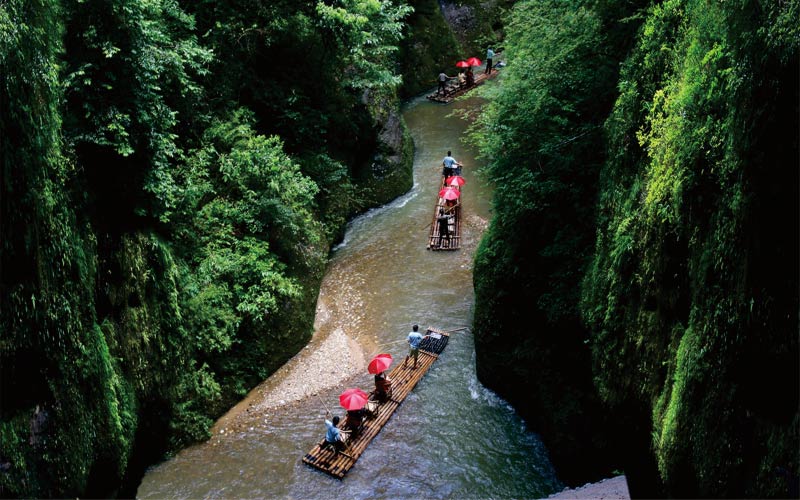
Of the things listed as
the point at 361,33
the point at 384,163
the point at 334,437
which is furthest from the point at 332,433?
the point at 361,33

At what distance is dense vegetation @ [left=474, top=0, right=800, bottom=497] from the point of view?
746 centimetres

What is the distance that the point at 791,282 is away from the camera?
7.12 metres

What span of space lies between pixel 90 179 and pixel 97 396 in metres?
4.76

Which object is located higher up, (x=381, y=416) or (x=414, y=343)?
(x=414, y=343)

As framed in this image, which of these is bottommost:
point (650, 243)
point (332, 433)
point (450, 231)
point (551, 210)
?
point (332, 433)

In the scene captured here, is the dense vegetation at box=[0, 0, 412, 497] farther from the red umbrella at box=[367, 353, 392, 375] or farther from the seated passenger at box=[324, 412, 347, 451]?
the red umbrella at box=[367, 353, 392, 375]

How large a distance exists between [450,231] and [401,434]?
10.0 metres

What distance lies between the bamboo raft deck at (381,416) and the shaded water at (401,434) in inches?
7.9

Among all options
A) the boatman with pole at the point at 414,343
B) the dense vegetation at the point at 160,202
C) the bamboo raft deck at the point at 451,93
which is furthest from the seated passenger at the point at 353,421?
the bamboo raft deck at the point at 451,93

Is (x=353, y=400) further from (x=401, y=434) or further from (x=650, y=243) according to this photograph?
(x=650, y=243)

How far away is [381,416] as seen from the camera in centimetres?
1695

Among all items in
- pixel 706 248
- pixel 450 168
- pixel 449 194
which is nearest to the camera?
pixel 706 248

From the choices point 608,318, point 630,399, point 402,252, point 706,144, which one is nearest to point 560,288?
point 608,318

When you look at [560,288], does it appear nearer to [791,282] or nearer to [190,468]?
[791,282]
